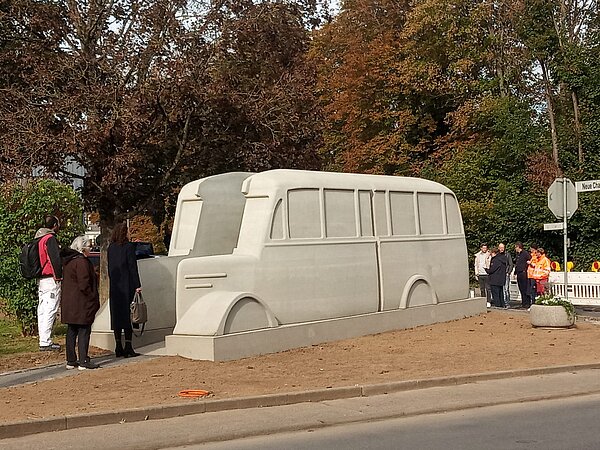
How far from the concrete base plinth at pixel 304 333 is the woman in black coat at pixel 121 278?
778 mm

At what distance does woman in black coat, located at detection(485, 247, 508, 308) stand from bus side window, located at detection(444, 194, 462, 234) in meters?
5.09

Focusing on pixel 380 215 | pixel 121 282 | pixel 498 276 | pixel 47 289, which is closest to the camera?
pixel 121 282

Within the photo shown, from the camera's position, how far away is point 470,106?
131 feet

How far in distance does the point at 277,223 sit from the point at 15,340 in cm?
521

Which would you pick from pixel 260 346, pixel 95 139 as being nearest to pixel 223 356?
pixel 260 346

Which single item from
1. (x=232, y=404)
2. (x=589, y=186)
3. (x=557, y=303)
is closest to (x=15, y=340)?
(x=232, y=404)

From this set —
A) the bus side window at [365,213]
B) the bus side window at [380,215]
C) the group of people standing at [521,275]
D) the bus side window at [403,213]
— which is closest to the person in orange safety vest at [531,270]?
the group of people standing at [521,275]

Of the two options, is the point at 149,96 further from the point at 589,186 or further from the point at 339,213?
the point at 589,186

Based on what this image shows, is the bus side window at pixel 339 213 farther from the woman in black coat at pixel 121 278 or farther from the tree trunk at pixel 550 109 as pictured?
the tree trunk at pixel 550 109

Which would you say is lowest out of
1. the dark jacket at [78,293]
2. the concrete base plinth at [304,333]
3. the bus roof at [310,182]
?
the concrete base plinth at [304,333]

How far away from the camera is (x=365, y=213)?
16.6m

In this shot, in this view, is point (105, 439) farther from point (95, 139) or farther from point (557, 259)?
point (557, 259)

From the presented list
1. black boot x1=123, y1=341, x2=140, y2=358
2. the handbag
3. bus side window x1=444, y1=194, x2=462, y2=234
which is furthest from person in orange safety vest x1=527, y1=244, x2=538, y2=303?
the handbag

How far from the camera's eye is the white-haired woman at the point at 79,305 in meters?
12.3
